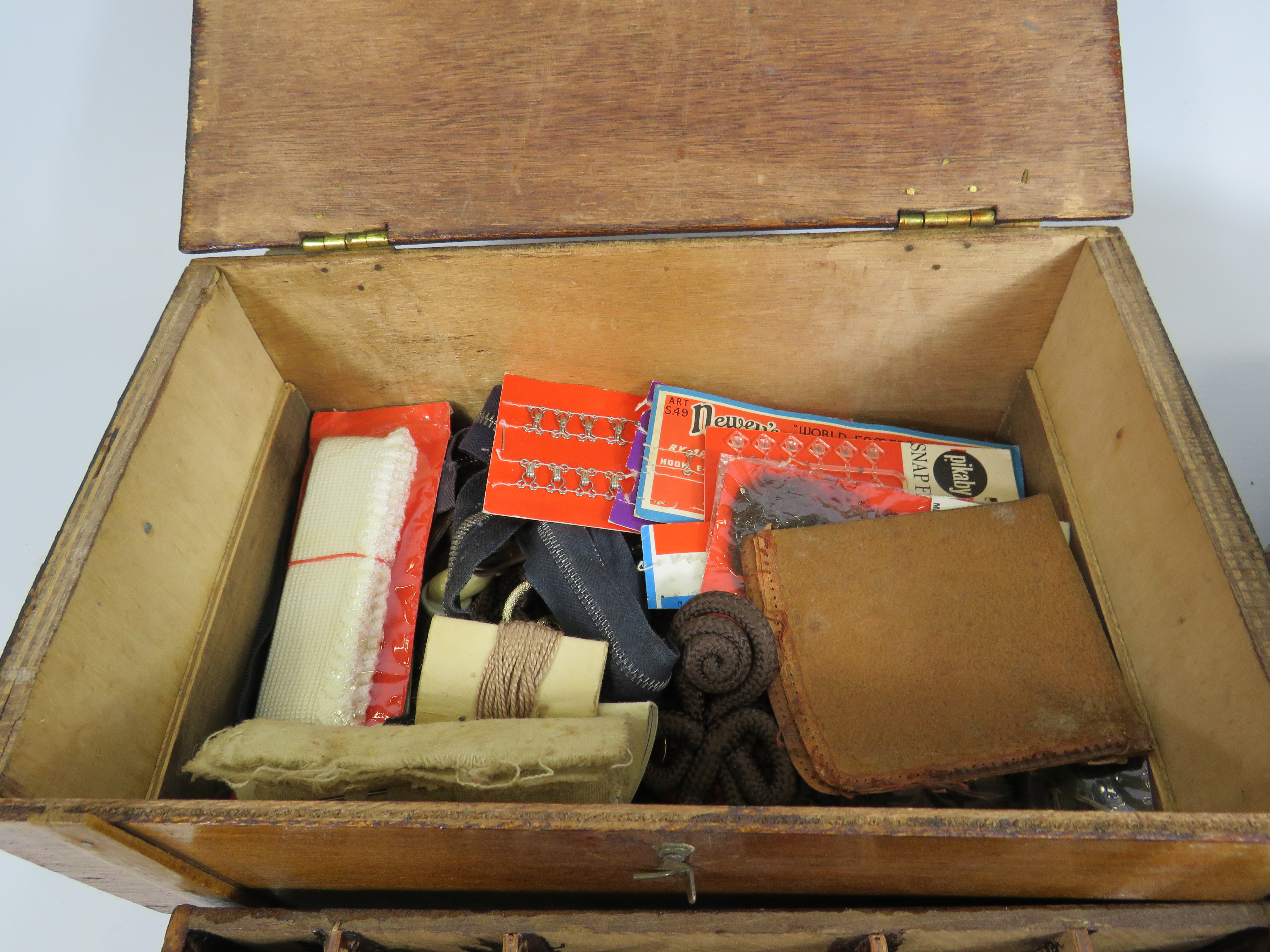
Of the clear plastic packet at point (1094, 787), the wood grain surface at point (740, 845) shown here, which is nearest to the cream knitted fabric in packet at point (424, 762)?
the wood grain surface at point (740, 845)

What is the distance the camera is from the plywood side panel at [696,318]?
93 centimetres

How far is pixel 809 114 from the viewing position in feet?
2.99

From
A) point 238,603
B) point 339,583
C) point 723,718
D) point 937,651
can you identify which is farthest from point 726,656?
point 238,603

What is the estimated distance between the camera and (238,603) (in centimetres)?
95

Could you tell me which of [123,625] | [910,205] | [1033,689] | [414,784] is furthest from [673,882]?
[910,205]

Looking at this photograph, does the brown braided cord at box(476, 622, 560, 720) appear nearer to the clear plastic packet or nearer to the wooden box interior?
the wooden box interior

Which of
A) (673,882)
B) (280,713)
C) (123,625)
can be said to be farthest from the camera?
(280,713)

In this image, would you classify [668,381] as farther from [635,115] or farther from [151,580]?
[151,580]

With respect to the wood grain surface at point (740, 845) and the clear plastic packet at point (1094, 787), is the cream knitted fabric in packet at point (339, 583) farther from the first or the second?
the clear plastic packet at point (1094, 787)

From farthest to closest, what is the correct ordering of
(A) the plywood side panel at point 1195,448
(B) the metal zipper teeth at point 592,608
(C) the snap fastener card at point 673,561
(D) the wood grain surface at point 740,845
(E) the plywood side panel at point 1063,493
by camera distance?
(C) the snap fastener card at point 673,561 < (B) the metal zipper teeth at point 592,608 < (E) the plywood side panel at point 1063,493 < (A) the plywood side panel at point 1195,448 < (D) the wood grain surface at point 740,845

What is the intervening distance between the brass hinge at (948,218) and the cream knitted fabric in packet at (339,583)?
633 millimetres

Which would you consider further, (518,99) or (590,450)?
(590,450)

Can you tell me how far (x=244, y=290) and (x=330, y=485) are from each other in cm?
25

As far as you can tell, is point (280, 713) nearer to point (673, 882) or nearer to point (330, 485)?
point (330, 485)
